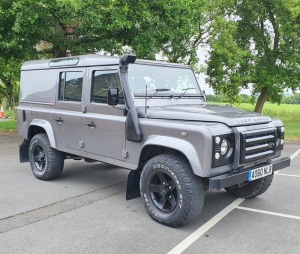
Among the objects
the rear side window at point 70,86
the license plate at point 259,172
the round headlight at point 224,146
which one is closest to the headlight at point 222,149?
the round headlight at point 224,146

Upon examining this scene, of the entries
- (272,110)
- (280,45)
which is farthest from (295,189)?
(272,110)

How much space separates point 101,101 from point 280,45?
18026 millimetres

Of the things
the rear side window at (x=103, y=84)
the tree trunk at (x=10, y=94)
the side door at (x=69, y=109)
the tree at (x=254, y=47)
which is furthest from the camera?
the tree trunk at (x=10, y=94)

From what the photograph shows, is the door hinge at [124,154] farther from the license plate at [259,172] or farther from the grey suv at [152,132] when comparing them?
the license plate at [259,172]

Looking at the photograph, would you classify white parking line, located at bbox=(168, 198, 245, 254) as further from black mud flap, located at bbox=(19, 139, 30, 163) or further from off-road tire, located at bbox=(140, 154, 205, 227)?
black mud flap, located at bbox=(19, 139, 30, 163)

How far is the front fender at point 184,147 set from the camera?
4.06m

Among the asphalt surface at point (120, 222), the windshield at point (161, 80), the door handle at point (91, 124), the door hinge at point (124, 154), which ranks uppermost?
the windshield at point (161, 80)

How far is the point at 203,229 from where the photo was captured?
4.35m

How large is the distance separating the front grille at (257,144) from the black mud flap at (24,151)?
4507mm

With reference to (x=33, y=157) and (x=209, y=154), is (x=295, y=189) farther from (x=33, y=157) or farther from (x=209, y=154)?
(x=33, y=157)

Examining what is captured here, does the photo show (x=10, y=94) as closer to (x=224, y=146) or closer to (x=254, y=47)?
(x=254, y=47)

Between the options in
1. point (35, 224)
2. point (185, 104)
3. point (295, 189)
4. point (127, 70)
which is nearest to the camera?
point (35, 224)

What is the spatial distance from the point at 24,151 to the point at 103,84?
2.80 meters

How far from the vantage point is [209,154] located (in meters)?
4.00
